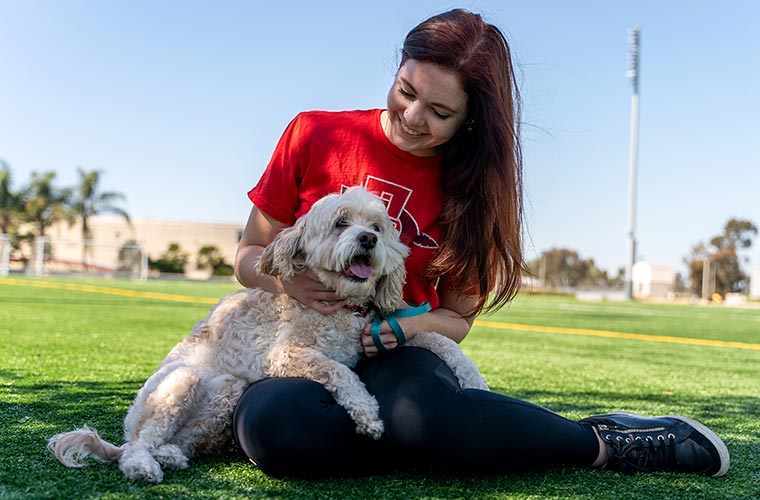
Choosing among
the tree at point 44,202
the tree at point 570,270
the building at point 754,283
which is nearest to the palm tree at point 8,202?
the tree at point 44,202

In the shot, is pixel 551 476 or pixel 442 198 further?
pixel 442 198

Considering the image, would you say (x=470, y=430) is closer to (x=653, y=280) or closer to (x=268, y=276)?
(x=268, y=276)

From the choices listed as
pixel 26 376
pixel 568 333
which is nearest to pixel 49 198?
pixel 568 333

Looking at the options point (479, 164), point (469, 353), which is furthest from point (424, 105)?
point (469, 353)

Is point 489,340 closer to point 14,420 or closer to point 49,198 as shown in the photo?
point 14,420

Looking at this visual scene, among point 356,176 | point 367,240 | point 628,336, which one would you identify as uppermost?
point 356,176

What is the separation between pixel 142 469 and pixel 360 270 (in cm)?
102

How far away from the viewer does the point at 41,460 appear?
2.42 meters

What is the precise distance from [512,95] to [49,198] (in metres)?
49.9

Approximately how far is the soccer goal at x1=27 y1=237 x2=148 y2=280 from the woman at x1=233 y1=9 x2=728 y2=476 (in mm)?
33605

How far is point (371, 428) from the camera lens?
7.89 feet

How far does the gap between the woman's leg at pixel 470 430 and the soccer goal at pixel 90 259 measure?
3425 centimetres

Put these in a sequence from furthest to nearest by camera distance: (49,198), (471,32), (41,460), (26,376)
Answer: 1. (49,198)
2. (26,376)
3. (471,32)
4. (41,460)

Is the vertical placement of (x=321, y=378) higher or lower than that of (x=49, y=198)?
lower
